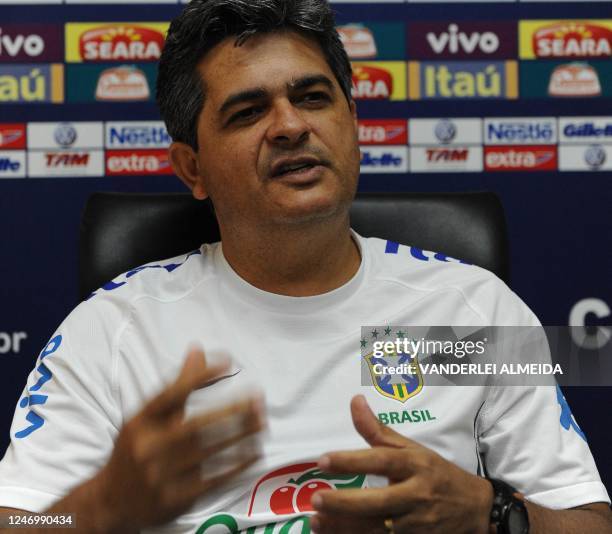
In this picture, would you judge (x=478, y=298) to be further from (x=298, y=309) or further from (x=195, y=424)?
(x=195, y=424)

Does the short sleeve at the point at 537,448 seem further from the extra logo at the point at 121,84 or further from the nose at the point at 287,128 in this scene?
the extra logo at the point at 121,84

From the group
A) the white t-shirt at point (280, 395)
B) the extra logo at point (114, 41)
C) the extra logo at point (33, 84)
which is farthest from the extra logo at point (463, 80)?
the extra logo at point (33, 84)

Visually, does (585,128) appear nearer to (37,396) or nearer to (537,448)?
(537,448)

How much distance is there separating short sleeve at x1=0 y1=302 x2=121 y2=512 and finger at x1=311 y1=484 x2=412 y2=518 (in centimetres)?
34

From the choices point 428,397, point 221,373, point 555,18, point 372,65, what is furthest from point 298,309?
point 555,18

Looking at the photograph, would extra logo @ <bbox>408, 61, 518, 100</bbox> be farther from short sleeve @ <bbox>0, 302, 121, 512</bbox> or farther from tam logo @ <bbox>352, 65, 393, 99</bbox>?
short sleeve @ <bbox>0, 302, 121, 512</bbox>

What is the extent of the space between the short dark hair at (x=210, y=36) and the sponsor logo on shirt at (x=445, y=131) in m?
0.49

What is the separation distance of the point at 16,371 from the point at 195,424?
4.23 feet

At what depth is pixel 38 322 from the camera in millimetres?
1746

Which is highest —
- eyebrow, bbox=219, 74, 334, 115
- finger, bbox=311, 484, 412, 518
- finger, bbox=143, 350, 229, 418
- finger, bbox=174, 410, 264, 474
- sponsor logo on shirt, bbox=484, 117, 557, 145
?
eyebrow, bbox=219, 74, 334, 115

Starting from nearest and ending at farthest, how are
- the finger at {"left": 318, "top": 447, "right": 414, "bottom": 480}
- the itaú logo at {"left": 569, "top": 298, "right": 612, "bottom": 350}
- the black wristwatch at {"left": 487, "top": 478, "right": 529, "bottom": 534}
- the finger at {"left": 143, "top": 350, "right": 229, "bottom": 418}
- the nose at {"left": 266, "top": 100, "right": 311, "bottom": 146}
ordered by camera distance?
the finger at {"left": 143, "top": 350, "right": 229, "bottom": 418}, the finger at {"left": 318, "top": 447, "right": 414, "bottom": 480}, the black wristwatch at {"left": 487, "top": 478, "right": 529, "bottom": 534}, the nose at {"left": 266, "top": 100, "right": 311, "bottom": 146}, the itaú logo at {"left": 569, "top": 298, "right": 612, "bottom": 350}

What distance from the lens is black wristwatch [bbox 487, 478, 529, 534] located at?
87 centimetres

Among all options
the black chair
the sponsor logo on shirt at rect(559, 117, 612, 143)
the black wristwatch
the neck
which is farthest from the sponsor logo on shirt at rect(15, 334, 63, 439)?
the sponsor logo on shirt at rect(559, 117, 612, 143)

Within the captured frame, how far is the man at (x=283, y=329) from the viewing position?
3.17ft
